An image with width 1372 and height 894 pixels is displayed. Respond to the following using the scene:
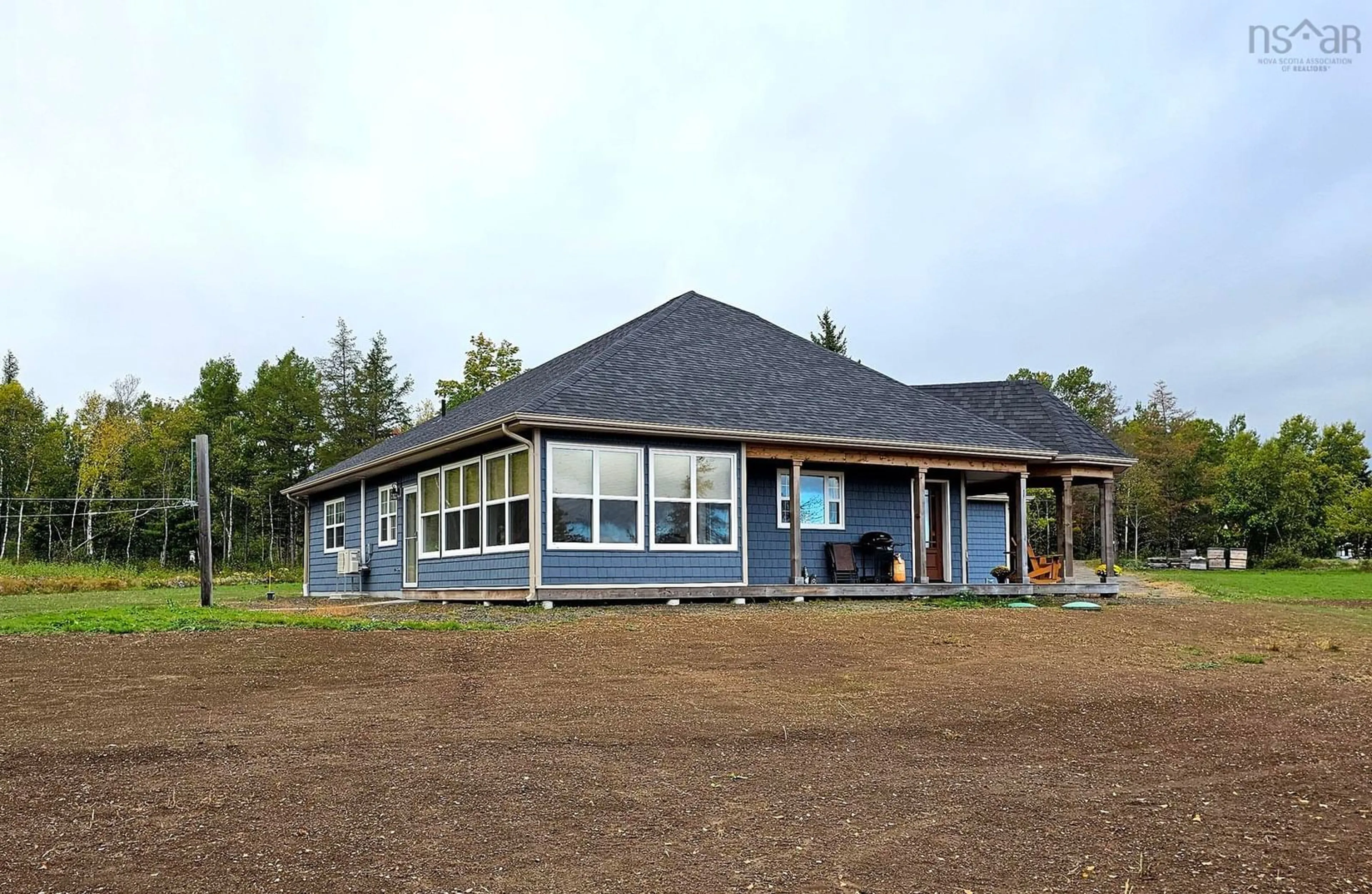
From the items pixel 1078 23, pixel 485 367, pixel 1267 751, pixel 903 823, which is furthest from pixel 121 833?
pixel 485 367

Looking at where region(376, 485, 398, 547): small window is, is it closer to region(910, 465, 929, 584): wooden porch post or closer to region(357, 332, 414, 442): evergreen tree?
region(910, 465, 929, 584): wooden porch post

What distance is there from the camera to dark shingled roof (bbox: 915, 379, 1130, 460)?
21297mm

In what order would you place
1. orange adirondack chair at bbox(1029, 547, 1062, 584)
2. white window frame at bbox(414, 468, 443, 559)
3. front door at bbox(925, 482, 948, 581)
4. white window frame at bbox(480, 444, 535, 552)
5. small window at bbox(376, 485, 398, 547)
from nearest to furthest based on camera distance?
white window frame at bbox(480, 444, 535, 552), white window frame at bbox(414, 468, 443, 559), front door at bbox(925, 482, 948, 581), small window at bbox(376, 485, 398, 547), orange adirondack chair at bbox(1029, 547, 1062, 584)

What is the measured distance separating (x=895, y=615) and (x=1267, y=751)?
24.9ft

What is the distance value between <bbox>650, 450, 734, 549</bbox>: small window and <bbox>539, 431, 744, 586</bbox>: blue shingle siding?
10cm

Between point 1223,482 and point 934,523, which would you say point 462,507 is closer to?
point 934,523

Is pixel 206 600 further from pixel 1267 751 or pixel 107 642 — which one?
pixel 1267 751

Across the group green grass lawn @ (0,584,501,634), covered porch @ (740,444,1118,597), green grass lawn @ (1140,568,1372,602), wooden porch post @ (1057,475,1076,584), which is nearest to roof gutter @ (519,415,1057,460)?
covered porch @ (740,444,1118,597)

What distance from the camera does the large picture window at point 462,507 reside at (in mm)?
17594

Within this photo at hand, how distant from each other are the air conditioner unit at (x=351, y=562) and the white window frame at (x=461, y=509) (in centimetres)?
506

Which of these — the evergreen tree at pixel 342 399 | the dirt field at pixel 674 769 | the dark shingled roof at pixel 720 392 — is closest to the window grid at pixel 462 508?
the dark shingled roof at pixel 720 392

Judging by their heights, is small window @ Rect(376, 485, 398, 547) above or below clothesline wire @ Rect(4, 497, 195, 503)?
below

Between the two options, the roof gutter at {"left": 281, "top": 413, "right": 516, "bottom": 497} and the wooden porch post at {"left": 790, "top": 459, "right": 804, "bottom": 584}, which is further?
the wooden porch post at {"left": 790, "top": 459, "right": 804, "bottom": 584}

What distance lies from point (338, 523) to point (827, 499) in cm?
1241
